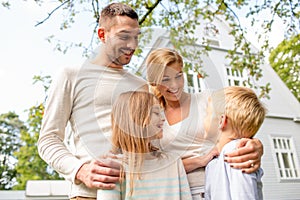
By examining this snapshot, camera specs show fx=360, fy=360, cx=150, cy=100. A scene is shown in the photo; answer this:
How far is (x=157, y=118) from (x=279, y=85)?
8.69 meters

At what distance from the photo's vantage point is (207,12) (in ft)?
11.4

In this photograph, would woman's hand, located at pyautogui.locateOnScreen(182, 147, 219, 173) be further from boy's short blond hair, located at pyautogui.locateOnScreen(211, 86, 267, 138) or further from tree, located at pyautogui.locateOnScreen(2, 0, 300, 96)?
tree, located at pyautogui.locateOnScreen(2, 0, 300, 96)

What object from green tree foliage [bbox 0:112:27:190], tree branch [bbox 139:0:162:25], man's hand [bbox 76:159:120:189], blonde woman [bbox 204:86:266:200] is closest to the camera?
man's hand [bbox 76:159:120:189]

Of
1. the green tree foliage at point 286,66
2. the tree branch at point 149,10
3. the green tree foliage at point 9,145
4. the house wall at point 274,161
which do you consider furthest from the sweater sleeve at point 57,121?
the green tree foliage at point 9,145

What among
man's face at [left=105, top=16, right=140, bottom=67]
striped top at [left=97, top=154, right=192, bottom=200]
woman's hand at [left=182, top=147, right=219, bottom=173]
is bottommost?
striped top at [left=97, top=154, right=192, bottom=200]

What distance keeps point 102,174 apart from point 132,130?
109 mm

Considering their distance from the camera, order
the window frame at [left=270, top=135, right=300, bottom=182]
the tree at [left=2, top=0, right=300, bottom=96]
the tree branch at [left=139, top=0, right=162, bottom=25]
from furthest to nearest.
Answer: the window frame at [left=270, top=135, right=300, bottom=182] < the tree at [left=2, top=0, right=300, bottom=96] < the tree branch at [left=139, top=0, right=162, bottom=25]

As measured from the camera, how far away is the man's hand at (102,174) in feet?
2.41

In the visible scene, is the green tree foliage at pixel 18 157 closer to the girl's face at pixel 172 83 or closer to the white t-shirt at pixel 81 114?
the white t-shirt at pixel 81 114

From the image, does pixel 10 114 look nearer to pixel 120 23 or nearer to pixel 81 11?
pixel 81 11

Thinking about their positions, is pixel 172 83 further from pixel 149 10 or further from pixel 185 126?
pixel 149 10

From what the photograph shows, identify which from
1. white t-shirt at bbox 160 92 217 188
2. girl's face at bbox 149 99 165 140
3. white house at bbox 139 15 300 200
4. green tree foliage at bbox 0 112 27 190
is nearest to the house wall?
white house at bbox 139 15 300 200

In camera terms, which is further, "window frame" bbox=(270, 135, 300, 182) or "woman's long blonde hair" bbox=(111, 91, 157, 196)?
"window frame" bbox=(270, 135, 300, 182)

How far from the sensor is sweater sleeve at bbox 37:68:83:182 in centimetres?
81
